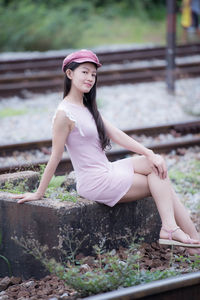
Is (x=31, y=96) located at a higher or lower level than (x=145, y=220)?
higher

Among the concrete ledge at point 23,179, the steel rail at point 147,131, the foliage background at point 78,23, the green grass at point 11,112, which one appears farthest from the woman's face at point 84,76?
the foliage background at point 78,23

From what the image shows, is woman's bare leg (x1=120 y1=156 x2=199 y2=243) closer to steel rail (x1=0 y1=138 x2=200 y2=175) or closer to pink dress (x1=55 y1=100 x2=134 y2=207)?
pink dress (x1=55 y1=100 x2=134 y2=207)

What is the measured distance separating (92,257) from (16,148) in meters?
3.44

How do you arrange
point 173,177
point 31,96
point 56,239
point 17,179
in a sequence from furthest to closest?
point 31,96, point 173,177, point 17,179, point 56,239

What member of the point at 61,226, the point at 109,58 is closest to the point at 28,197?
the point at 61,226

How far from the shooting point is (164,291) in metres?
2.95

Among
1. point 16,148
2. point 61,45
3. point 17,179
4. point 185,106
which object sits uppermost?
point 61,45

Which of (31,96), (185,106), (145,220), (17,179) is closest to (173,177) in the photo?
(145,220)

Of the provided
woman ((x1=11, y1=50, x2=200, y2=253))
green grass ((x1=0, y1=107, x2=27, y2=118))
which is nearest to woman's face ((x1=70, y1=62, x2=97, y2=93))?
woman ((x1=11, y1=50, x2=200, y2=253))

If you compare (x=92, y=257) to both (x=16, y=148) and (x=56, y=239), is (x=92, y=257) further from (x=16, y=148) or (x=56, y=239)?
(x=16, y=148)

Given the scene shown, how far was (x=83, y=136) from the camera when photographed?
12.6 feet

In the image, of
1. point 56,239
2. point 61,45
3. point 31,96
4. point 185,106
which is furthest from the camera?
point 61,45

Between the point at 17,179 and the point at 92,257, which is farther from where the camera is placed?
the point at 17,179

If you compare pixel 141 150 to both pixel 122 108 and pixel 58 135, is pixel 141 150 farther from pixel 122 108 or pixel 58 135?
pixel 122 108
